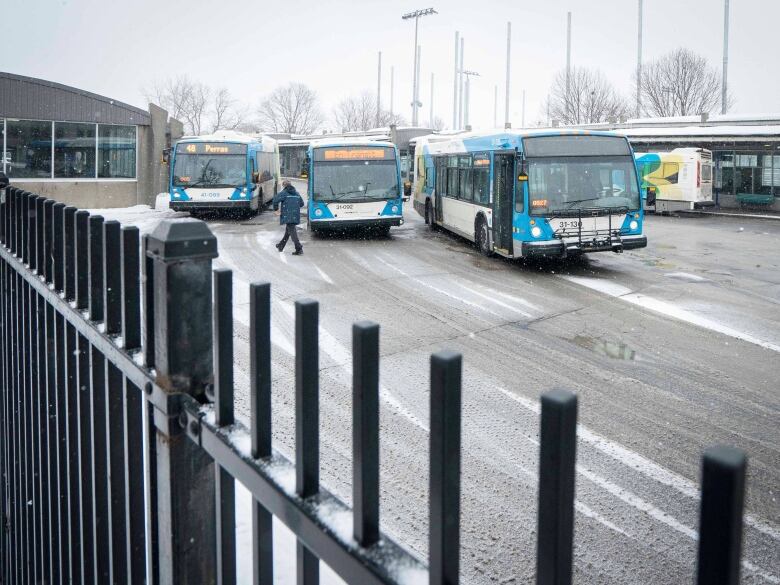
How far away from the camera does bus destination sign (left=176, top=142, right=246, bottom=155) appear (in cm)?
2672

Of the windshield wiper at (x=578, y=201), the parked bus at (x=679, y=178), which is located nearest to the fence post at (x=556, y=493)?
the windshield wiper at (x=578, y=201)

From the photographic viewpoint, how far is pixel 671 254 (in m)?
19.6

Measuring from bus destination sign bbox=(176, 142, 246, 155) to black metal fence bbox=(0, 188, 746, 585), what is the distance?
2428cm

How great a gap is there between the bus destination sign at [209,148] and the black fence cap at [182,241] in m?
26.1

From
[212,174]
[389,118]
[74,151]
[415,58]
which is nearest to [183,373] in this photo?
[212,174]

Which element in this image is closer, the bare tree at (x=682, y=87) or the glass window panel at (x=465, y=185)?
the glass window panel at (x=465, y=185)

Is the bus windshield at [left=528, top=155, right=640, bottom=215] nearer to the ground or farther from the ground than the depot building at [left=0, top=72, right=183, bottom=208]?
nearer to the ground

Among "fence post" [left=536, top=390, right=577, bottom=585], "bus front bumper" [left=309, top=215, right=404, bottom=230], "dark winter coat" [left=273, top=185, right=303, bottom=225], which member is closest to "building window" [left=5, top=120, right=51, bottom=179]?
"bus front bumper" [left=309, top=215, right=404, bottom=230]

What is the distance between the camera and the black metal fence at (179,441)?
1088 mm

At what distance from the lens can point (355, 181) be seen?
22.1m

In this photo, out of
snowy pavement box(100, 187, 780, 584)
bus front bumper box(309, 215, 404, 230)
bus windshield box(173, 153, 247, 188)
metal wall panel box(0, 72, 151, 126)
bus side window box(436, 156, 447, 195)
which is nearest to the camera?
snowy pavement box(100, 187, 780, 584)

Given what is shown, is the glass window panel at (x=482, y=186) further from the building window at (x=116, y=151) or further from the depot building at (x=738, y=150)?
the depot building at (x=738, y=150)

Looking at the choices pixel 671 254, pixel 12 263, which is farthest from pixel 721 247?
pixel 12 263

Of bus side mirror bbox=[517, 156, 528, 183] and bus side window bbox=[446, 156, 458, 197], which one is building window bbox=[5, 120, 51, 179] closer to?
bus side window bbox=[446, 156, 458, 197]
